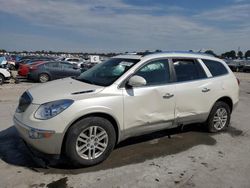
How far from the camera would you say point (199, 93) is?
5.58 m

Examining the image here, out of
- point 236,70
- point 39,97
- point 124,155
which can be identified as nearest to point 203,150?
point 124,155

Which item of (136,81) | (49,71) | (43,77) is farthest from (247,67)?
(136,81)

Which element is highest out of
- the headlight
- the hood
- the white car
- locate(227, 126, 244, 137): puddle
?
the hood

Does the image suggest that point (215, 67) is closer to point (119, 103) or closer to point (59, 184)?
point (119, 103)

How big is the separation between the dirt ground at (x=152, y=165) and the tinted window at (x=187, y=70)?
4.01ft

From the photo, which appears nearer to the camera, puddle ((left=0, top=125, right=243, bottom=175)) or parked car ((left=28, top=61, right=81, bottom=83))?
puddle ((left=0, top=125, right=243, bottom=175))

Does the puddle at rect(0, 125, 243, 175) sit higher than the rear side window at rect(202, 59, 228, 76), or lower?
lower

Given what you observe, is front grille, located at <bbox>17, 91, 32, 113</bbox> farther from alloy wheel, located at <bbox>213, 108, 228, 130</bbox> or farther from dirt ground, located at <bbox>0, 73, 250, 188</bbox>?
alloy wheel, located at <bbox>213, 108, 228, 130</bbox>

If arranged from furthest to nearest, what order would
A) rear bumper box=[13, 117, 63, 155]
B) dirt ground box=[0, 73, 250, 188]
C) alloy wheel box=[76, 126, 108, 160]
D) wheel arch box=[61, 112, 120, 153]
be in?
alloy wheel box=[76, 126, 108, 160] → wheel arch box=[61, 112, 120, 153] → rear bumper box=[13, 117, 63, 155] → dirt ground box=[0, 73, 250, 188]

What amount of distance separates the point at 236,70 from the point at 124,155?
3747 centimetres

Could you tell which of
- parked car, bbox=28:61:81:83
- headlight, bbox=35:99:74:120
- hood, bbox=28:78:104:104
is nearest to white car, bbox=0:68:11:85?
parked car, bbox=28:61:81:83

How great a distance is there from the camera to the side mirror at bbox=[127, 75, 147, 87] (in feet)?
15.0

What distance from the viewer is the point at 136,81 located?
4.56 meters

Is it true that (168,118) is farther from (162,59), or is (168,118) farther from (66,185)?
(66,185)
